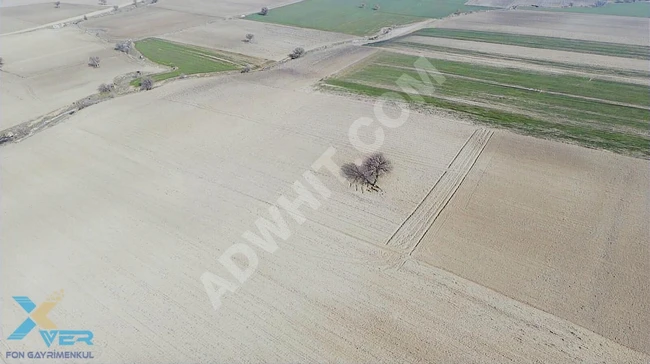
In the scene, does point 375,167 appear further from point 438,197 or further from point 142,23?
point 142,23

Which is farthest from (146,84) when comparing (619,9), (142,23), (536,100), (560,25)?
(619,9)

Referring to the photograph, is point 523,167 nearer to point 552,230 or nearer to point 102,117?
point 552,230

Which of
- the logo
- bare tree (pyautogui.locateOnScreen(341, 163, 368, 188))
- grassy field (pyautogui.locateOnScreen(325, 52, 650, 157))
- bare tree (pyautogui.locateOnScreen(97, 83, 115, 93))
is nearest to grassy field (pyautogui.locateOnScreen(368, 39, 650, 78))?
grassy field (pyautogui.locateOnScreen(325, 52, 650, 157))

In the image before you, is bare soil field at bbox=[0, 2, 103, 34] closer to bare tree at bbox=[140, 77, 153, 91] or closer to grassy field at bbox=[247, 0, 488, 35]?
grassy field at bbox=[247, 0, 488, 35]

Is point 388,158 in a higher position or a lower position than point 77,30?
lower

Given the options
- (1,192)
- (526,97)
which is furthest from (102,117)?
(526,97)
